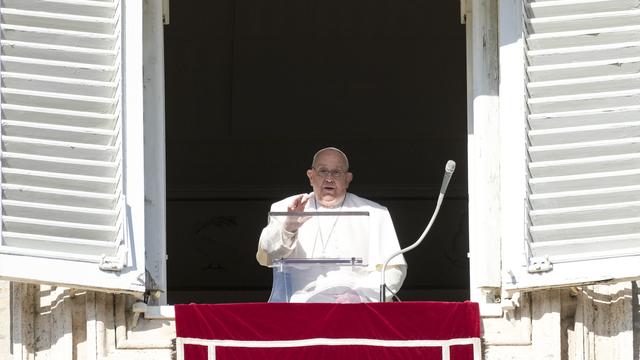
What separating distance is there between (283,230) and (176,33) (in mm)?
4456

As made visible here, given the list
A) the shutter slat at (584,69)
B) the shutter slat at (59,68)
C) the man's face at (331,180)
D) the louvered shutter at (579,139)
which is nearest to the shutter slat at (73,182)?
the shutter slat at (59,68)

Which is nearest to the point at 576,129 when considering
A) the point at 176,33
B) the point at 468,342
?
the point at 468,342

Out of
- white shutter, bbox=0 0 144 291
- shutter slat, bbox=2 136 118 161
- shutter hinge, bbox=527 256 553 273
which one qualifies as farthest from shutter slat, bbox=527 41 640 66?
shutter slat, bbox=2 136 118 161

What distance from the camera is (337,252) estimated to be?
26.1 feet

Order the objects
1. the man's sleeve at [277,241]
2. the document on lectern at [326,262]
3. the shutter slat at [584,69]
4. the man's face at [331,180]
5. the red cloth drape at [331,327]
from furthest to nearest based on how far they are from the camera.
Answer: the man's face at [331,180]
the man's sleeve at [277,241]
the document on lectern at [326,262]
the shutter slat at [584,69]
the red cloth drape at [331,327]

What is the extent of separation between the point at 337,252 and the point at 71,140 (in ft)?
3.27

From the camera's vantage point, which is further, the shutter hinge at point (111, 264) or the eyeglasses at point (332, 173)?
the eyeglasses at point (332, 173)

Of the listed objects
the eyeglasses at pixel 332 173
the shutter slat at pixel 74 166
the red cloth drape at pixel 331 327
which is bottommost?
the red cloth drape at pixel 331 327

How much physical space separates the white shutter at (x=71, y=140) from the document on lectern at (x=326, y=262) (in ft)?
1.96

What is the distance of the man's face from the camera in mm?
8664

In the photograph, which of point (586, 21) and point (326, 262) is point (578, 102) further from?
point (326, 262)

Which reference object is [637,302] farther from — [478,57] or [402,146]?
[402,146]

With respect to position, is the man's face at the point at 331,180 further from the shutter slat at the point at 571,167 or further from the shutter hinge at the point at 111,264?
the shutter hinge at the point at 111,264

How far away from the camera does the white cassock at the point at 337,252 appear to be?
7914 mm
